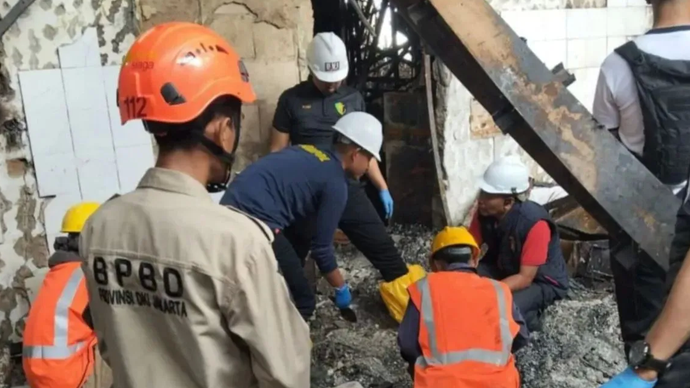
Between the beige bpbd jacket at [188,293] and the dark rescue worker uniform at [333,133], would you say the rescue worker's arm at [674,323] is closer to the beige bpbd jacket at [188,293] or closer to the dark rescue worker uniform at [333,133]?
the beige bpbd jacket at [188,293]

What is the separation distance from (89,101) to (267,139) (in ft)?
4.07

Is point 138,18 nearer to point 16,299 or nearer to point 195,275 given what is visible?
point 16,299

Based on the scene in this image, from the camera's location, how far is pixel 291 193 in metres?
2.97

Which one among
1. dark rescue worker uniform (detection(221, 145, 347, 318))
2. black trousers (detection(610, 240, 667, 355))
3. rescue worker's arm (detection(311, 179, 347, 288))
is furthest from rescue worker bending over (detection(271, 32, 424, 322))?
black trousers (detection(610, 240, 667, 355))

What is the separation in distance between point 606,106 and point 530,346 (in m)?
1.75

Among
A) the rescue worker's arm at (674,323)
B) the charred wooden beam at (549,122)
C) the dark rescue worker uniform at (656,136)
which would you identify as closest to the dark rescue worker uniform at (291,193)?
the charred wooden beam at (549,122)

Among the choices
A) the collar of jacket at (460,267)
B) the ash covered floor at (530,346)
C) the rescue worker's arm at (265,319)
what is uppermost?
the rescue worker's arm at (265,319)

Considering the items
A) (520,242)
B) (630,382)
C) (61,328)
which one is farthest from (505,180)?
(61,328)

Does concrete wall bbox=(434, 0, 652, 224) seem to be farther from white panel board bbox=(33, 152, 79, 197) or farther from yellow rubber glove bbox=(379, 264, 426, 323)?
white panel board bbox=(33, 152, 79, 197)

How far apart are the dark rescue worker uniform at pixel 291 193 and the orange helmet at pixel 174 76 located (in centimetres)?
152

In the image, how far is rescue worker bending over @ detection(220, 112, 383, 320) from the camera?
295 centimetres

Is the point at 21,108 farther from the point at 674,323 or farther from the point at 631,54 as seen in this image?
the point at 674,323

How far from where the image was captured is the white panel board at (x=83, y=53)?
311cm

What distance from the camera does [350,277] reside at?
4395 mm
